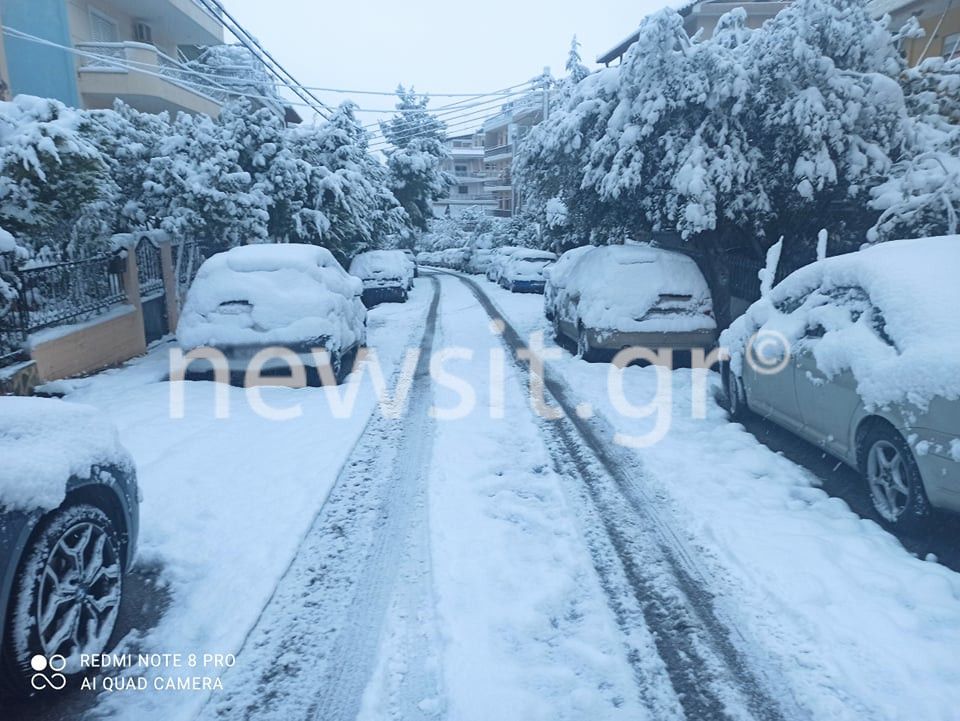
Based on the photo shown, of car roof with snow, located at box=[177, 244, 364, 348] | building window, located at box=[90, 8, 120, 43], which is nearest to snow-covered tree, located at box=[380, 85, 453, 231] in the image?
building window, located at box=[90, 8, 120, 43]

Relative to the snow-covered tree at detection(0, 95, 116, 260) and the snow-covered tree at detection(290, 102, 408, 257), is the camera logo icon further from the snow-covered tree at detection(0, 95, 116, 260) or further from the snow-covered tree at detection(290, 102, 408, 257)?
the snow-covered tree at detection(290, 102, 408, 257)

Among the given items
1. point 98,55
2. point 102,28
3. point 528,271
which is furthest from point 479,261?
point 98,55

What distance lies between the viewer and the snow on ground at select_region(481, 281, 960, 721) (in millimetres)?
3098

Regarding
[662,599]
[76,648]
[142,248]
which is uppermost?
[142,248]

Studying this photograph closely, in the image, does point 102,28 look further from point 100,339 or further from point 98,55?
point 100,339

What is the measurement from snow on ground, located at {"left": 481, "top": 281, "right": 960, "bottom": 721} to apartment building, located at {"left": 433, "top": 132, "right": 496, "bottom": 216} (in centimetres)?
6872

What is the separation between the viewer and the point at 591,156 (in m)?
12.1

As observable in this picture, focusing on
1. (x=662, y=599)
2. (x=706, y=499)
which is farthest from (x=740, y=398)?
(x=662, y=599)

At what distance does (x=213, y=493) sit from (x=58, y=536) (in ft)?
7.82

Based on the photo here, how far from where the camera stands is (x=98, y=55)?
14.5 meters

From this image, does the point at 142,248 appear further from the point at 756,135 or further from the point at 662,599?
the point at 662,599

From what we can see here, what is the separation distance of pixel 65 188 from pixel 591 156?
7.85 meters

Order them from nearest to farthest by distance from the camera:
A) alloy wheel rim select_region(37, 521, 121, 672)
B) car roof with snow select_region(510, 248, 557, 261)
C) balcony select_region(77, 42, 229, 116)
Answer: alloy wheel rim select_region(37, 521, 121, 672), balcony select_region(77, 42, 229, 116), car roof with snow select_region(510, 248, 557, 261)

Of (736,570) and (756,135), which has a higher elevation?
(756,135)
